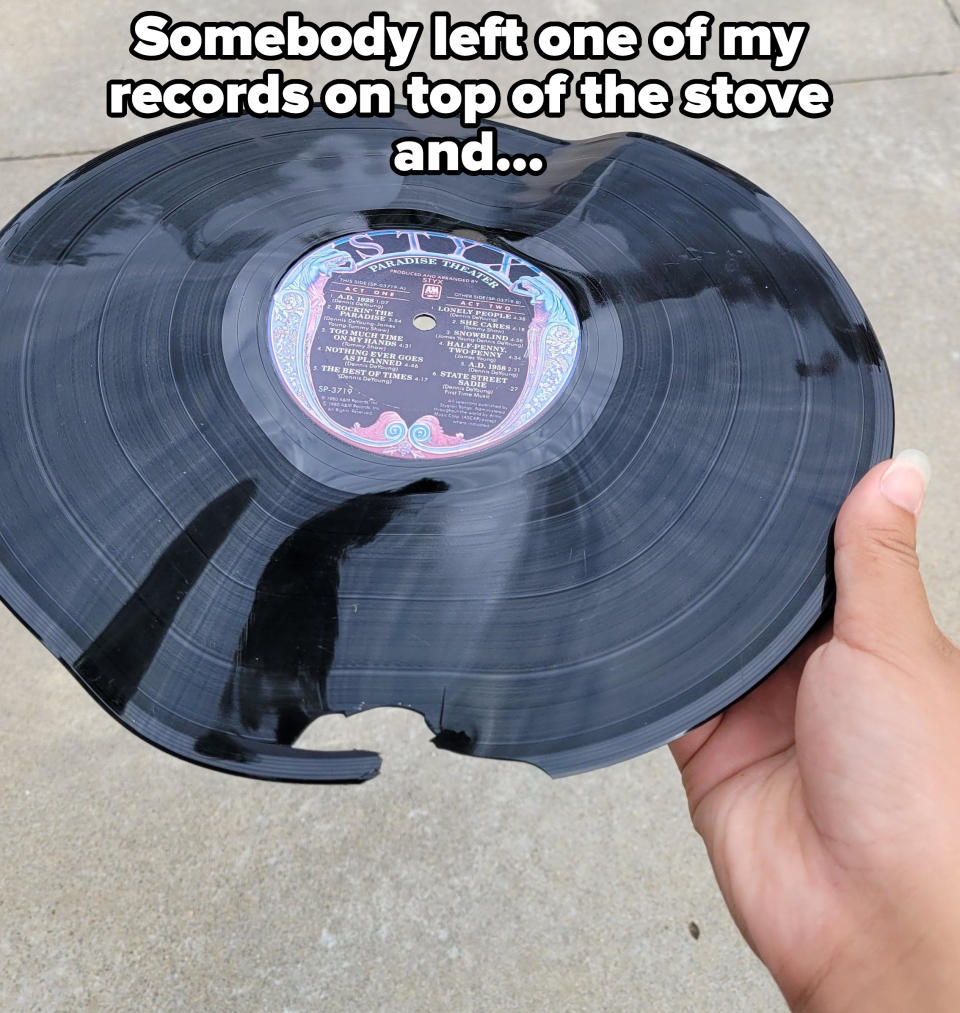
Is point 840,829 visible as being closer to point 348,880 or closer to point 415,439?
point 415,439

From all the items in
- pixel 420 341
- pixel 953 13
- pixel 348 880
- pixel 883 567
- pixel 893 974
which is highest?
pixel 953 13

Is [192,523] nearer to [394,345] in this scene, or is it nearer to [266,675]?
[266,675]

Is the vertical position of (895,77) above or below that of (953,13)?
below

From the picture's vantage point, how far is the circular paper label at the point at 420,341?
72 centimetres

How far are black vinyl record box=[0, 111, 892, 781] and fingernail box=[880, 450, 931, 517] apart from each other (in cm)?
3

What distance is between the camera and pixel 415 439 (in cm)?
71

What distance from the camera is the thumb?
639 millimetres

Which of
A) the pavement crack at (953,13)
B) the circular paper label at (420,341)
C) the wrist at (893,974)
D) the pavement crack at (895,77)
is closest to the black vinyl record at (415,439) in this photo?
the circular paper label at (420,341)

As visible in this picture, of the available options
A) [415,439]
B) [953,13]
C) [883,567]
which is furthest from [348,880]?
[953,13]

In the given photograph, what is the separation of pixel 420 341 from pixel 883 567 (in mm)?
405

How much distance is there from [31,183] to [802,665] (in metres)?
1.34

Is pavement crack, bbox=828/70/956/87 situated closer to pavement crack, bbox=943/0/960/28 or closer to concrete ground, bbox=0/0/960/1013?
pavement crack, bbox=943/0/960/28

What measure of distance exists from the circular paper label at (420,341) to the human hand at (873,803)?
0.92ft

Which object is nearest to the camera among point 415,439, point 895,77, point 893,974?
point 893,974
